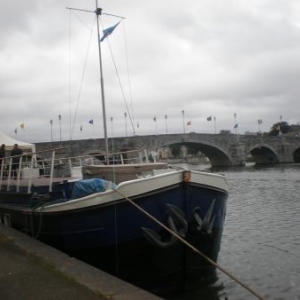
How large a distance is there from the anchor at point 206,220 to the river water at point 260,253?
1103mm

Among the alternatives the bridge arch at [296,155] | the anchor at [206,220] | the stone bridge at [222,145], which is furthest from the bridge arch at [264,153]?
the anchor at [206,220]

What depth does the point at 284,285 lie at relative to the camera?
8430 mm

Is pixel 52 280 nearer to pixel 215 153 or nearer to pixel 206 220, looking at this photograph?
pixel 206 220

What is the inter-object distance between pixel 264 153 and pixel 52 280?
70.6 m

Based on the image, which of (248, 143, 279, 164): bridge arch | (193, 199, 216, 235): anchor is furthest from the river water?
(248, 143, 279, 164): bridge arch

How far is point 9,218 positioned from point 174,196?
16.5 feet

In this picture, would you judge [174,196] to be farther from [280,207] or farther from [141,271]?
[280,207]

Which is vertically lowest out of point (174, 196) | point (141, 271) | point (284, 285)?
point (284, 285)

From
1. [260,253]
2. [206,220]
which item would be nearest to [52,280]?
[206,220]

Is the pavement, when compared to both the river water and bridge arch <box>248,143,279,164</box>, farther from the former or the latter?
bridge arch <box>248,143,279,164</box>

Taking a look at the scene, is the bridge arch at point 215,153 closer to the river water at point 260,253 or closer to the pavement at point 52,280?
the river water at point 260,253

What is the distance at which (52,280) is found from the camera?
5.35m

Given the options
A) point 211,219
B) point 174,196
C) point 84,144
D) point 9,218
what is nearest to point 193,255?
point 211,219

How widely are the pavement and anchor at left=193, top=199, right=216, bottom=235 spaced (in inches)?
86.0
